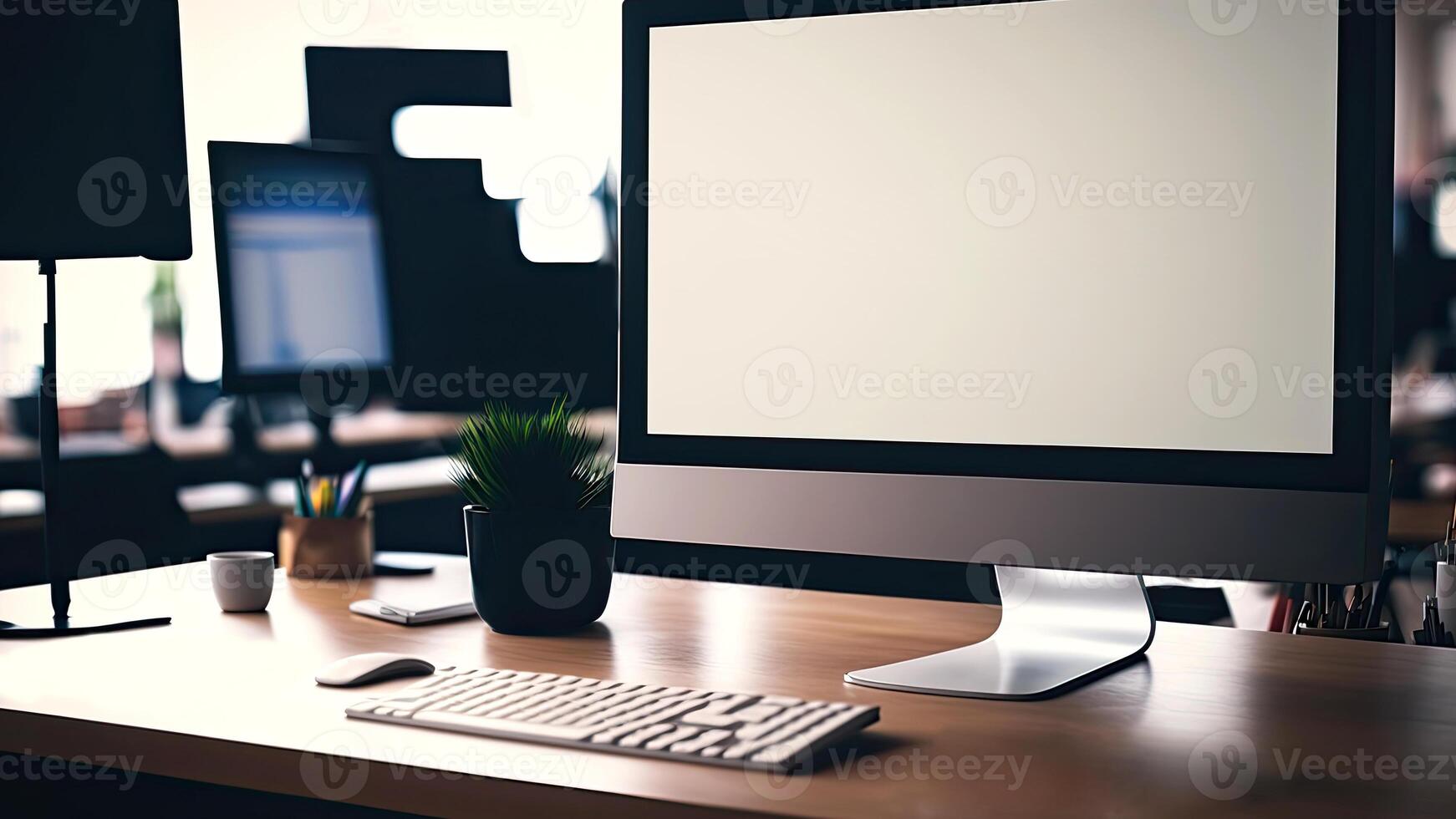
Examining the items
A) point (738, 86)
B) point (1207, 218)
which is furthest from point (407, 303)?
point (1207, 218)

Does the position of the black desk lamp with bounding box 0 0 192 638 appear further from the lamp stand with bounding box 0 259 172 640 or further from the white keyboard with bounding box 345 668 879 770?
the white keyboard with bounding box 345 668 879 770

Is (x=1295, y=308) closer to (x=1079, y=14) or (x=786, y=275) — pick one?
(x=1079, y=14)

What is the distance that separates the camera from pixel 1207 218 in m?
1.05

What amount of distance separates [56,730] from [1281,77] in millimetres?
1007
